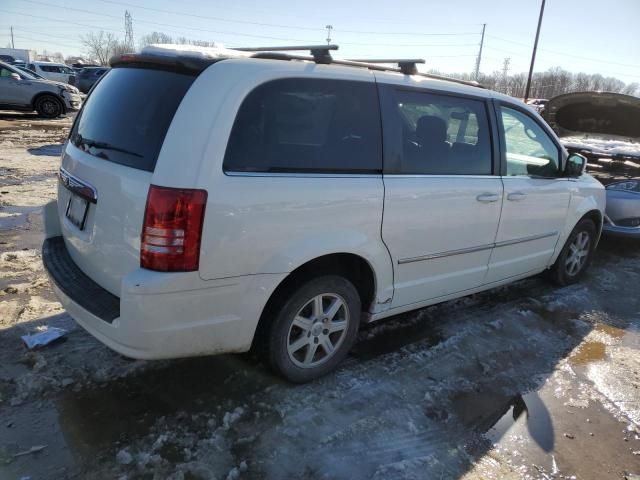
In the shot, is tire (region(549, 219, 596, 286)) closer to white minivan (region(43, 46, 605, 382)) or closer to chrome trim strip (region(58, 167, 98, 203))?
white minivan (region(43, 46, 605, 382))

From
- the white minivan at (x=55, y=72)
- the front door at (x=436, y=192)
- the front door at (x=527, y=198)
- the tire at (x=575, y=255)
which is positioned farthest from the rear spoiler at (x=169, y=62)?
the white minivan at (x=55, y=72)

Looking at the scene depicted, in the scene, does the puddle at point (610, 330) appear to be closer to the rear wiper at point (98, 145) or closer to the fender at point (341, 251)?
the fender at point (341, 251)

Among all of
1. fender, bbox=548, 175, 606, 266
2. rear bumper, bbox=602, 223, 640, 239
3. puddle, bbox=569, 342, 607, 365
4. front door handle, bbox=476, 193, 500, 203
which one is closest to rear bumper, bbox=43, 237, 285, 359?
front door handle, bbox=476, 193, 500, 203

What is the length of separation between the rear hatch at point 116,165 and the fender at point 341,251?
0.73m

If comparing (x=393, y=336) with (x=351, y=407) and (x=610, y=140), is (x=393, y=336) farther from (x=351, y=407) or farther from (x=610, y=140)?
(x=610, y=140)

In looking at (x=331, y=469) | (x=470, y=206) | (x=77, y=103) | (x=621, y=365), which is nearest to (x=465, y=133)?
(x=470, y=206)

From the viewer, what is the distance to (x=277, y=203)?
2490 mm

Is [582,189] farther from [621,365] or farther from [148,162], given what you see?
[148,162]

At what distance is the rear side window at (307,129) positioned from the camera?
2.46 meters

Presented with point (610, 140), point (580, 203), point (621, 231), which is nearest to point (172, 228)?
point (580, 203)

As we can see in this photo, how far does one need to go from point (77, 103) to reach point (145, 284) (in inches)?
758

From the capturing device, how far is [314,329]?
3.01 metres

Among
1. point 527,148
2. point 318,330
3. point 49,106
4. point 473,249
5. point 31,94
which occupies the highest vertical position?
point 527,148

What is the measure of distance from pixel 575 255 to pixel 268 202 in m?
4.02
